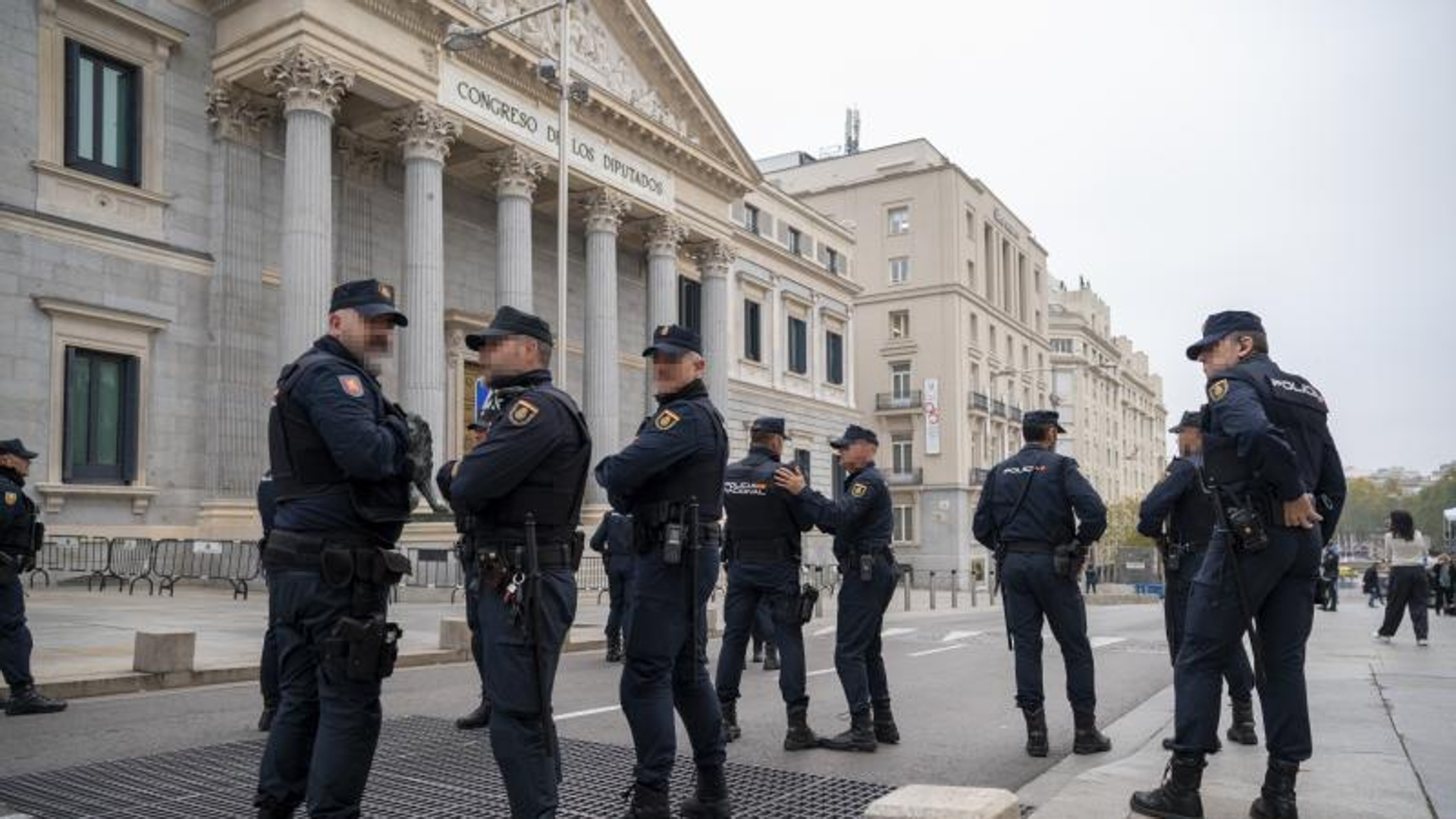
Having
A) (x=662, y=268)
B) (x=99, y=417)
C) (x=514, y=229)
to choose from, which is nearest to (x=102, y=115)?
(x=99, y=417)

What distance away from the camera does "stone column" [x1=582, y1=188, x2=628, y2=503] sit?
30.7m

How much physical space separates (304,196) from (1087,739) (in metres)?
19.9

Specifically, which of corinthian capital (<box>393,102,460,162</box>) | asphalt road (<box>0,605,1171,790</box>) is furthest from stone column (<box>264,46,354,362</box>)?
asphalt road (<box>0,605,1171,790</box>)

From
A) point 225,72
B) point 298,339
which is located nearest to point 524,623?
point 298,339

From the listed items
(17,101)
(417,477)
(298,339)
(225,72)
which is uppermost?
(225,72)

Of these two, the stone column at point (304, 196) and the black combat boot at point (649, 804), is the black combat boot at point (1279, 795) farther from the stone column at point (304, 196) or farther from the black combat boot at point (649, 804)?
the stone column at point (304, 196)

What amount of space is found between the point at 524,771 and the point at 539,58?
25465mm

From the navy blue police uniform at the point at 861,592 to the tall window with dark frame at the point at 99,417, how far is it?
1820 centimetres

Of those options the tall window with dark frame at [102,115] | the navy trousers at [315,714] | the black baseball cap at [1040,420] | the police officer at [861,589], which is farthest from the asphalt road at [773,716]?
the tall window with dark frame at [102,115]

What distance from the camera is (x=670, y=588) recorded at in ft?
17.4

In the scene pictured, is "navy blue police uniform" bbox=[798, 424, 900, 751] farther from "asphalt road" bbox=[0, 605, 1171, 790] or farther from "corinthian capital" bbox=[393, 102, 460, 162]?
"corinthian capital" bbox=[393, 102, 460, 162]

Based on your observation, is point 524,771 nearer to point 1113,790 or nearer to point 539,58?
point 1113,790

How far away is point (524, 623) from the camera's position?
4.43 metres

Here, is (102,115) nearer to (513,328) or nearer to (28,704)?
(28,704)
